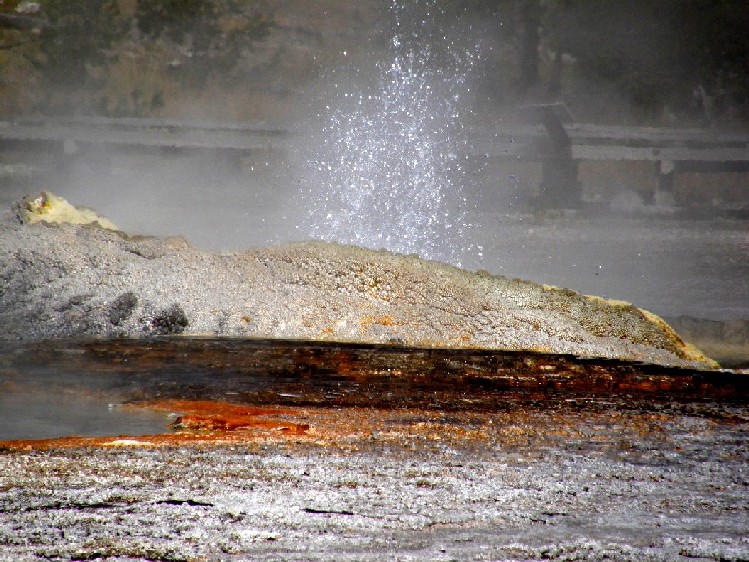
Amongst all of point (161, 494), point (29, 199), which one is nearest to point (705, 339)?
point (29, 199)

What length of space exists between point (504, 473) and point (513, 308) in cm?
105

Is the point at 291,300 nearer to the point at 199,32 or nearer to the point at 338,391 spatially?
the point at 338,391

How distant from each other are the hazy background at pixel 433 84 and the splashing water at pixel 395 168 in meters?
0.06

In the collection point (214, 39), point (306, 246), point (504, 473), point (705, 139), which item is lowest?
point (504, 473)

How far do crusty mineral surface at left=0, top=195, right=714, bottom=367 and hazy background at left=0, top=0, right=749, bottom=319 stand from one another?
10.1 feet

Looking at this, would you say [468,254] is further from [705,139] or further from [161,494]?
[161,494]

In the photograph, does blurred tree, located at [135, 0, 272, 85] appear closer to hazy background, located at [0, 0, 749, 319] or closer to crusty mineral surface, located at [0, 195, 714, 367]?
hazy background, located at [0, 0, 749, 319]

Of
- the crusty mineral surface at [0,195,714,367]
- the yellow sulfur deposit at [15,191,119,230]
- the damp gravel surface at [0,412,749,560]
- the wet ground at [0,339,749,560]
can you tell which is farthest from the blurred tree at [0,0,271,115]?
the damp gravel surface at [0,412,749,560]

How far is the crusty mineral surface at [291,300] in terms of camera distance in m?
2.08

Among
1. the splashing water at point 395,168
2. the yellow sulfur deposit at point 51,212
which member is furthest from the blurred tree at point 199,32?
the yellow sulfur deposit at point 51,212

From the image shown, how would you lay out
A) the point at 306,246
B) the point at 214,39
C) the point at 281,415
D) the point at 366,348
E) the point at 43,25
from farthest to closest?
the point at 214,39, the point at 43,25, the point at 306,246, the point at 366,348, the point at 281,415

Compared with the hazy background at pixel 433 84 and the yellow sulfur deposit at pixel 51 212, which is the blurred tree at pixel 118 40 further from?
the yellow sulfur deposit at pixel 51 212

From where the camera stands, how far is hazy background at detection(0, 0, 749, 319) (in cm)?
627

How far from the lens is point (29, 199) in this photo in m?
2.62
